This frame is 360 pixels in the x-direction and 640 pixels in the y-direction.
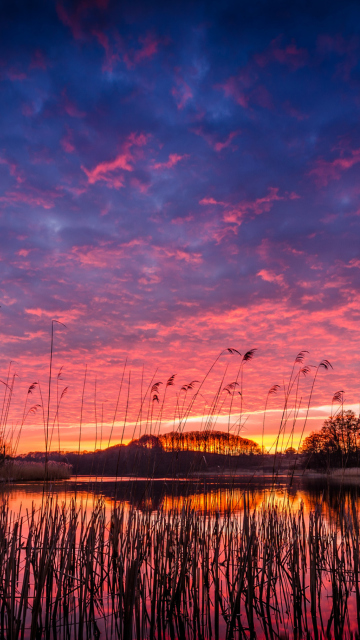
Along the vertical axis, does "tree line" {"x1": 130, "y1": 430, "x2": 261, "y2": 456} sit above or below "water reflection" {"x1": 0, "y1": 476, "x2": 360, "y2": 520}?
above

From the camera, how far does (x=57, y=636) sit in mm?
3928

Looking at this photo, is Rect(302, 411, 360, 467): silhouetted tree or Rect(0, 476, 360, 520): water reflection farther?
Rect(302, 411, 360, 467): silhouetted tree

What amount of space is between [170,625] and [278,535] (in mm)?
2478

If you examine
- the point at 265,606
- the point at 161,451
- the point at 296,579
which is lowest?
the point at 265,606

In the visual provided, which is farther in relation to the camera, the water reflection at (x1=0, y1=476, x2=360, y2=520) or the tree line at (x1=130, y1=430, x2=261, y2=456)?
the tree line at (x1=130, y1=430, x2=261, y2=456)

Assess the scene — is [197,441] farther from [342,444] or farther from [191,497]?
[342,444]

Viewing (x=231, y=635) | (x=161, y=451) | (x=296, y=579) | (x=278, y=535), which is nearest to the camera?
(x=231, y=635)

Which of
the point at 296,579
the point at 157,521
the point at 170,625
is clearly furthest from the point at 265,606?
the point at 157,521

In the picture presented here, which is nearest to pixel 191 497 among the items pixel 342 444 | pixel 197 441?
pixel 197 441

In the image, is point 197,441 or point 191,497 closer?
point 191,497

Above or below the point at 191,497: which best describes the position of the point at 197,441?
above

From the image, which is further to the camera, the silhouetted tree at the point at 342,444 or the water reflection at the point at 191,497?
the silhouetted tree at the point at 342,444

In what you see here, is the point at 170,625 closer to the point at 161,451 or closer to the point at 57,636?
the point at 57,636

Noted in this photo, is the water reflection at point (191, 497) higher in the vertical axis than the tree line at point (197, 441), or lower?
lower
